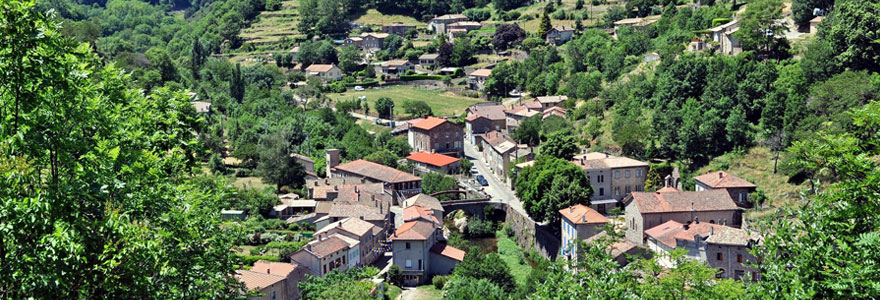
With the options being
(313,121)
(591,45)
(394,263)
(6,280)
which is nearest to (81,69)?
(6,280)

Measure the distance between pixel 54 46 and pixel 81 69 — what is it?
1.15 m

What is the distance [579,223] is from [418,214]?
26.6ft

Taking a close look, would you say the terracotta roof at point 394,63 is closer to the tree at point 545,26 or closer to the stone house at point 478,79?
the stone house at point 478,79

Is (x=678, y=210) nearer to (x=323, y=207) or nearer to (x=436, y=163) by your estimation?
(x=323, y=207)

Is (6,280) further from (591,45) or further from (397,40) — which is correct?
(397,40)

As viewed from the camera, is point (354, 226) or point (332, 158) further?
point (332, 158)

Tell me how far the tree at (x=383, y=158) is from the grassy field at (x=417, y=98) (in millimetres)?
14925

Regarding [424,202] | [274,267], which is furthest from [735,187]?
[274,267]

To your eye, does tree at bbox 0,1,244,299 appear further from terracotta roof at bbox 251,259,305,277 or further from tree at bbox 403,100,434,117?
tree at bbox 403,100,434,117

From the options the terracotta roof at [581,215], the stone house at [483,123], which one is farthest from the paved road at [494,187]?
the terracotta roof at [581,215]

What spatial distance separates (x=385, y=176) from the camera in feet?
151

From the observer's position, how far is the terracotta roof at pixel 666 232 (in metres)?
33.0

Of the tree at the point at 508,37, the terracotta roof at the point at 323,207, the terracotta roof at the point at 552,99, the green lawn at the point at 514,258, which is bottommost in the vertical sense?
the green lawn at the point at 514,258

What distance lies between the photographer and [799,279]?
8.70 m
